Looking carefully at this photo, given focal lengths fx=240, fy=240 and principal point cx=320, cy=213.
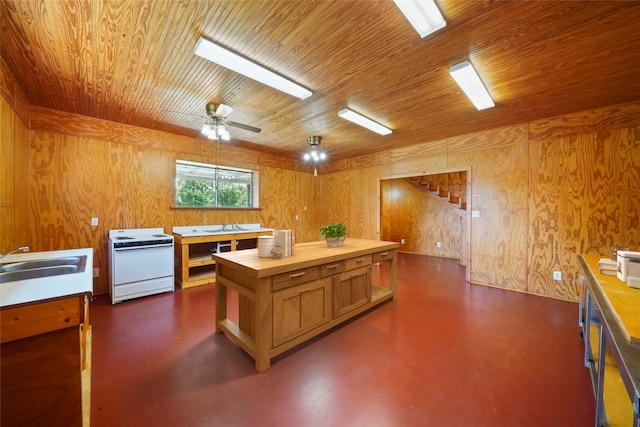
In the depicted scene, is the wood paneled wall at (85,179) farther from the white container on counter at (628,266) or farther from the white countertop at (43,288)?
the white container on counter at (628,266)

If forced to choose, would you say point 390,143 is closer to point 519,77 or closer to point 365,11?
point 519,77

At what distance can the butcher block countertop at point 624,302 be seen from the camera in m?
0.98

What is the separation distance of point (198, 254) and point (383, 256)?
11.4 feet

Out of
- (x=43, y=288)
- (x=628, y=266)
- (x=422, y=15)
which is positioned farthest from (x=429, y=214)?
(x=43, y=288)

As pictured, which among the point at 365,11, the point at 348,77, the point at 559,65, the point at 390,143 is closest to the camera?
the point at 365,11

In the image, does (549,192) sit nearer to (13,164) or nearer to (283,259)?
(283,259)

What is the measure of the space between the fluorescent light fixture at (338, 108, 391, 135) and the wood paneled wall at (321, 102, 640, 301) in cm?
138

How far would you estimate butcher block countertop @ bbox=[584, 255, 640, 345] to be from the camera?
98 centimetres

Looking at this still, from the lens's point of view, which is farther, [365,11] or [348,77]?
[348,77]

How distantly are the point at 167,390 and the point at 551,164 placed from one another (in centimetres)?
527

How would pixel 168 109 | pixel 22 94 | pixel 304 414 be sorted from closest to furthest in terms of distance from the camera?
pixel 304 414 < pixel 22 94 < pixel 168 109

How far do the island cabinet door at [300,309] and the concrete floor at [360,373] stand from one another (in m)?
0.21

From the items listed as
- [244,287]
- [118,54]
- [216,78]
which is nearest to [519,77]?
[216,78]

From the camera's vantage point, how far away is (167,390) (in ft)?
5.62
